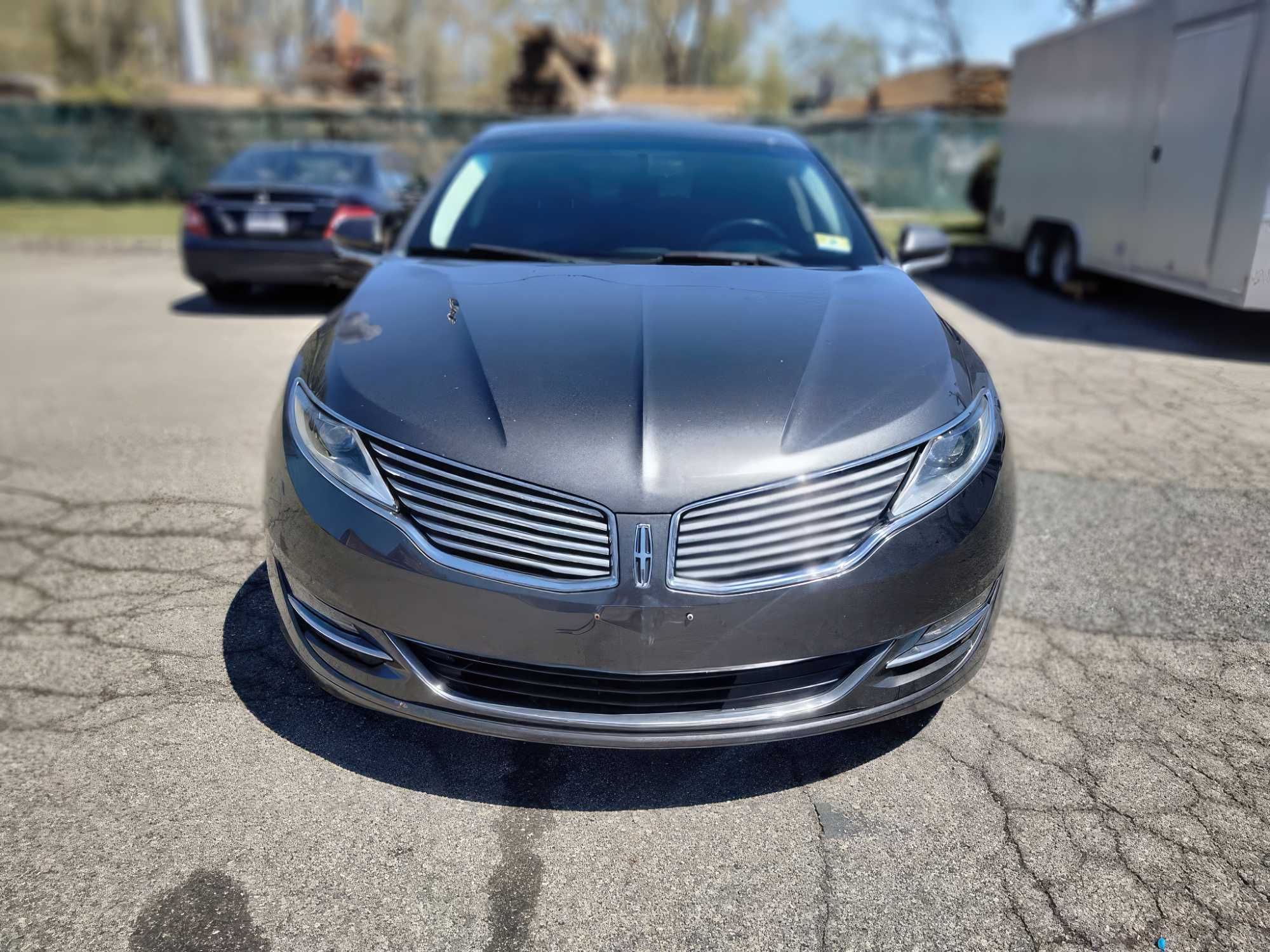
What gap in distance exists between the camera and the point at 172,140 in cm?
2036

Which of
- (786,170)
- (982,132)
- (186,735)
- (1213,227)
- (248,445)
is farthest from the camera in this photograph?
(982,132)

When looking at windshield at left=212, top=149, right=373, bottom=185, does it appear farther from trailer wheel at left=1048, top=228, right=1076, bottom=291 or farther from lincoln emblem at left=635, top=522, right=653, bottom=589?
lincoln emblem at left=635, top=522, right=653, bottom=589

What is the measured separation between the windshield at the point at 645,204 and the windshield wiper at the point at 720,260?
0.06 meters

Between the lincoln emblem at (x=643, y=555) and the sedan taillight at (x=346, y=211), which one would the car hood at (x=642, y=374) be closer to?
the lincoln emblem at (x=643, y=555)

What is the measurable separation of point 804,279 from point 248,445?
3085 mm

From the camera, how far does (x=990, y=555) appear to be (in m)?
2.26

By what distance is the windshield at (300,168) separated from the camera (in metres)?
9.39

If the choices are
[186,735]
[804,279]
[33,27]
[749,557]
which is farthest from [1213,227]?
[33,27]

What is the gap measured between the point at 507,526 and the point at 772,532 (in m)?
0.57

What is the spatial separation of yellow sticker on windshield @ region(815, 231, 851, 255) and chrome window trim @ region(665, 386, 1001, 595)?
130 cm

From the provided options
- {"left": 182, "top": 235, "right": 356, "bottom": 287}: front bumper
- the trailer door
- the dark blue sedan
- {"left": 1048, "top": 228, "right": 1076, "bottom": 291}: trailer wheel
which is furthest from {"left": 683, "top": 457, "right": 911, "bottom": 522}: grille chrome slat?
{"left": 1048, "top": 228, "right": 1076, "bottom": 291}: trailer wheel

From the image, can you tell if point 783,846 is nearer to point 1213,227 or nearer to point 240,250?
point 1213,227

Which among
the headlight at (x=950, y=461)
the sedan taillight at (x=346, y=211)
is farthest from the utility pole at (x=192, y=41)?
the headlight at (x=950, y=461)

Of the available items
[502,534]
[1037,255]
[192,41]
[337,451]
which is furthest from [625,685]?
[192,41]
